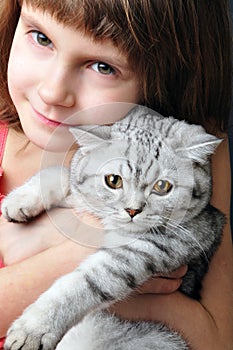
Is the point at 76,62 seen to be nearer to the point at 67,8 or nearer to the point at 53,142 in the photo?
the point at 67,8

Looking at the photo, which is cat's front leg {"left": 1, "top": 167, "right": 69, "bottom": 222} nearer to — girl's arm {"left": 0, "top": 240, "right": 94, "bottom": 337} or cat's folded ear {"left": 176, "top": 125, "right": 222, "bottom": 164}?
girl's arm {"left": 0, "top": 240, "right": 94, "bottom": 337}

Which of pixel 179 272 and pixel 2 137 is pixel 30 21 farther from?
pixel 179 272

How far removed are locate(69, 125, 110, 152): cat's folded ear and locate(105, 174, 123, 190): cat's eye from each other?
0.08 m

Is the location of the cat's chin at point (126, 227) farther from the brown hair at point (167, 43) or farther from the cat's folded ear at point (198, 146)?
the brown hair at point (167, 43)

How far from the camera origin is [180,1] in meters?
1.33

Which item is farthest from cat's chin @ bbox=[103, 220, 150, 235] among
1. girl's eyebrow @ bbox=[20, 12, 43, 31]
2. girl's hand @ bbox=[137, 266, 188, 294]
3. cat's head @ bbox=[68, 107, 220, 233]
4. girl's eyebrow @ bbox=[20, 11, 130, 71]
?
girl's eyebrow @ bbox=[20, 12, 43, 31]

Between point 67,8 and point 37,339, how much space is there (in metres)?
0.68

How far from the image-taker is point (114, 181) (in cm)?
125

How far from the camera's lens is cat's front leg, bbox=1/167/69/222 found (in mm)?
1452

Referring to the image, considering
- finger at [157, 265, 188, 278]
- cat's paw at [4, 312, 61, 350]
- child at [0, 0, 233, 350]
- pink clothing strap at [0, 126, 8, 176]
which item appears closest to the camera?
cat's paw at [4, 312, 61, 350]

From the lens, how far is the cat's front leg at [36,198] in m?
1.45

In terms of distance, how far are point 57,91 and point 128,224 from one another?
32 cm

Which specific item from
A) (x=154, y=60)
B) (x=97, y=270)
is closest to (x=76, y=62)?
(x=154, y=60)

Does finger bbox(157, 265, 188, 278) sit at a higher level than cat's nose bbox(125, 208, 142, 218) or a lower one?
lower
